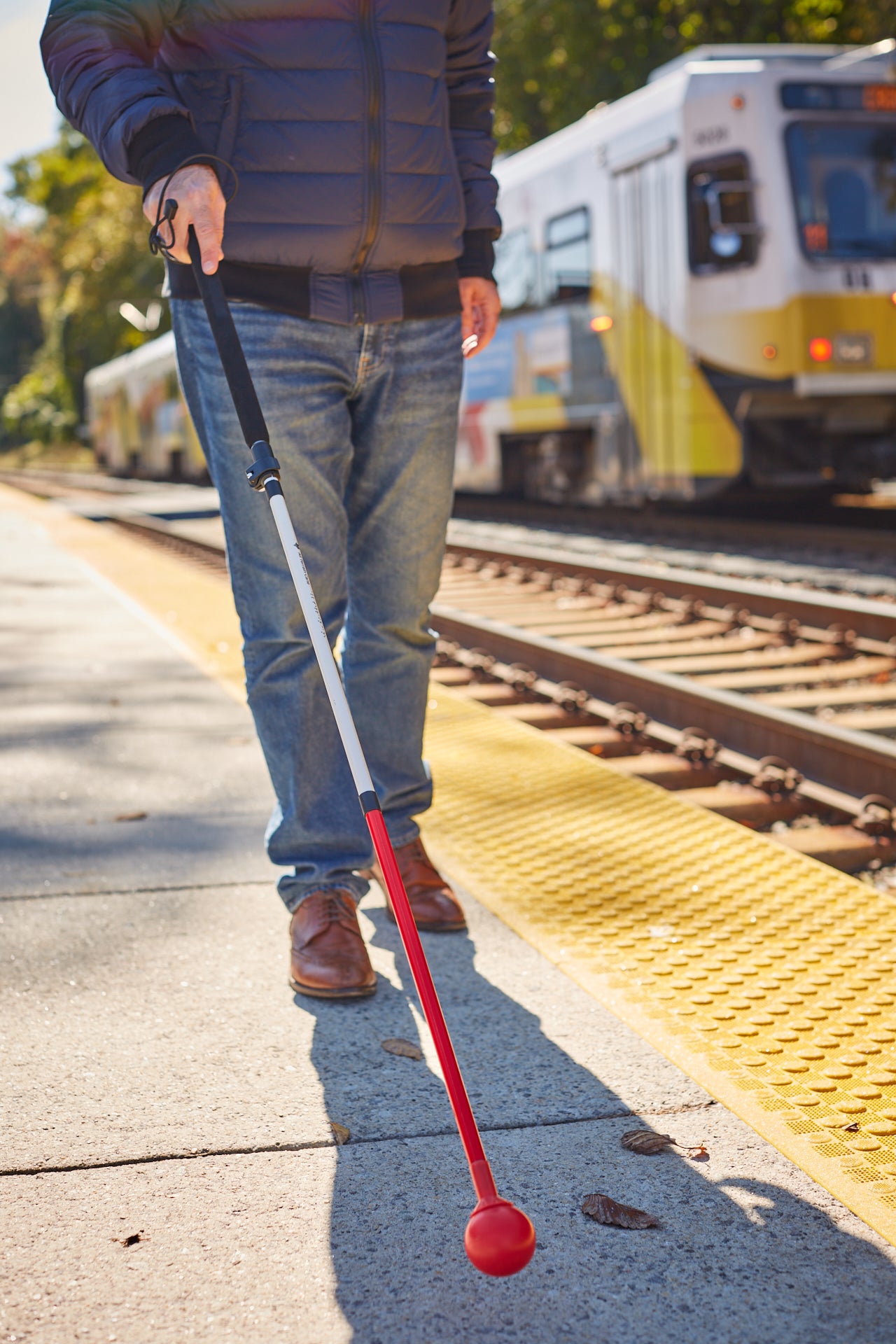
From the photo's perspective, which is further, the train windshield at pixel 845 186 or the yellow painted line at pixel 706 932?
the train windshield at pixel 845 186

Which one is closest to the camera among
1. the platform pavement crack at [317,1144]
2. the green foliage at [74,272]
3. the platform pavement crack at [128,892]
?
the platform pavement crack at [317,1144]

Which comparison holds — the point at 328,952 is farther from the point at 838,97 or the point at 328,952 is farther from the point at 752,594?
the point at 838,97

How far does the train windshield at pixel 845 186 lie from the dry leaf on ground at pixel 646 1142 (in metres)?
9.17

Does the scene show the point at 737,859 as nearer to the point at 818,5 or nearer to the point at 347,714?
the point at 347,714

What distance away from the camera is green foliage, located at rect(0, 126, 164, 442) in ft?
155

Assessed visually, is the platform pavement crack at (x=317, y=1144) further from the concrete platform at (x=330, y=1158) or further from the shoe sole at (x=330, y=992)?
the shoe sole at (x=330, y=992)

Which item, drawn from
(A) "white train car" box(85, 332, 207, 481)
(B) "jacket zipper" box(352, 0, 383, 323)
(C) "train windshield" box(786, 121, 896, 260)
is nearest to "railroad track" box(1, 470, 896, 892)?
(B) "jacket zipper" box(352, 0, 383, 323)

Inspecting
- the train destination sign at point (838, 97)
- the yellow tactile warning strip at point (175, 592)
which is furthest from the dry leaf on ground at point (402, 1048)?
the train destination sign at point (838, 97)

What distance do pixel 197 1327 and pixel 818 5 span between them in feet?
72.8

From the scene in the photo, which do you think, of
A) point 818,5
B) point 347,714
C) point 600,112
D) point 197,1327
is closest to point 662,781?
point 347,714

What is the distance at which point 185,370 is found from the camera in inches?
103

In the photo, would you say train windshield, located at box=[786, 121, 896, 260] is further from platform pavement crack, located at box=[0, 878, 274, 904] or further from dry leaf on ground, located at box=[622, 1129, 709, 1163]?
dry leaf on ground, located at box=[622, 1129, 709, 1163]

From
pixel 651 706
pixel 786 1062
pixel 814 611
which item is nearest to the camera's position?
pixel 786 1062

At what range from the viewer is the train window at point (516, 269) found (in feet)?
42.8
